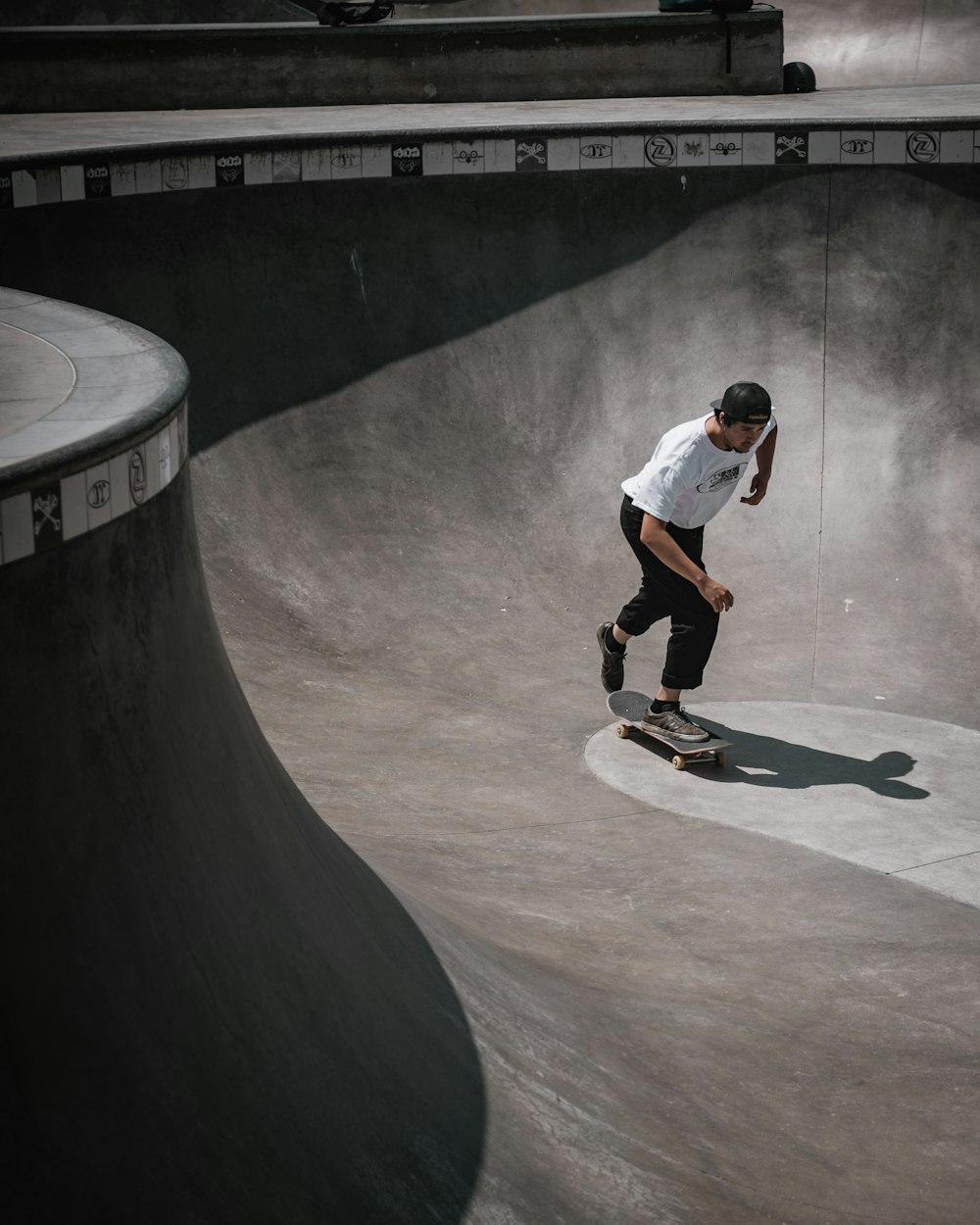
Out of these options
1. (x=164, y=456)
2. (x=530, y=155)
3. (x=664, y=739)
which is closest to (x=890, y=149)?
(x=530, y=155)

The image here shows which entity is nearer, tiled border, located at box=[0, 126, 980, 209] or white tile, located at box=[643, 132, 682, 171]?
tiled border, located at box=[0, 126, 980, 209]

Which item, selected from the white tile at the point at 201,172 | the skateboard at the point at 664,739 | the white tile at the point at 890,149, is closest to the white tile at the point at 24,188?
the white tile at the point at 201,172

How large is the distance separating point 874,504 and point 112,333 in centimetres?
581

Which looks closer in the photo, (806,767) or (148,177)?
(806,767)

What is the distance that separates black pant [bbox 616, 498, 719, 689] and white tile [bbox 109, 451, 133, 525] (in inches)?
149

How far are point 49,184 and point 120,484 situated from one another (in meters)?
6.19

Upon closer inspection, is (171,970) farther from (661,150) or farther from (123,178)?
(661,150)

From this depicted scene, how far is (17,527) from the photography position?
216 centimetres

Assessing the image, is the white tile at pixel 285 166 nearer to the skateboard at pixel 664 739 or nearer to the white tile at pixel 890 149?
the white tile at pixel 890 149

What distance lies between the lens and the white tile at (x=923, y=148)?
29.0 feet

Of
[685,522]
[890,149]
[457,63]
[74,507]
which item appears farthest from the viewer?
[457,63]

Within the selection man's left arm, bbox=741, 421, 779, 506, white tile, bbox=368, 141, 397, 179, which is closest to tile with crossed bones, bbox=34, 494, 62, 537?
man's left arm, bbox=741, 421, 779, 506

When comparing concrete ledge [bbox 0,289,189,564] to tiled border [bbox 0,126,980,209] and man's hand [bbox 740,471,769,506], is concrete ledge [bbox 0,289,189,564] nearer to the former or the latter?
man's hand [bbox 740,471,769,506]

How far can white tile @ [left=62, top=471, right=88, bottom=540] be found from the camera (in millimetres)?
2273
